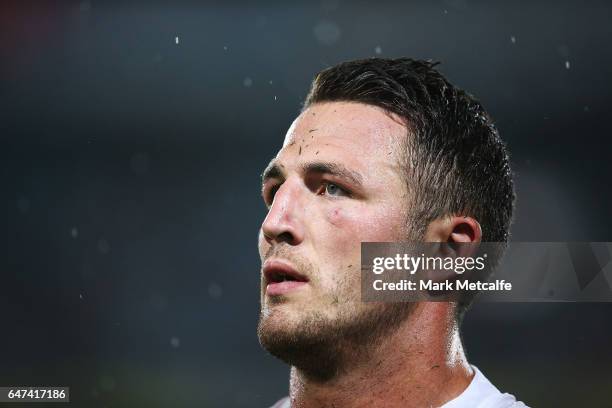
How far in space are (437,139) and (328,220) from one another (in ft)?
1.66

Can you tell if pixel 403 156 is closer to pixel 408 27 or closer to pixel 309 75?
pixel 408 27

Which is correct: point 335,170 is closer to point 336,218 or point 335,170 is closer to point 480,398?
point 336,218

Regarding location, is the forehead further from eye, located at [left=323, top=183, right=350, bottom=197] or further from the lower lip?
the lower lip

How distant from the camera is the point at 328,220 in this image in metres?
2.27

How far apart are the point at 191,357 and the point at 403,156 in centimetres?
365

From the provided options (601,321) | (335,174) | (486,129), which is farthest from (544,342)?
(335,174)

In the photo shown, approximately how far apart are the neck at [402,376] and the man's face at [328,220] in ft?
0.45

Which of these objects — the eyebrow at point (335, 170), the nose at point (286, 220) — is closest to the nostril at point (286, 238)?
the nose at point (286, 220)

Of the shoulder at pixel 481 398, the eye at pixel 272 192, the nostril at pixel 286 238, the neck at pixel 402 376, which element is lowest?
the shoulder at pixel 481 398

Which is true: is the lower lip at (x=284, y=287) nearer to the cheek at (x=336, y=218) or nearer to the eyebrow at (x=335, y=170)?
the cheek at (x=336, y=218)

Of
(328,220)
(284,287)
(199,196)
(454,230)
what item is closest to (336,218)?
(328,220)

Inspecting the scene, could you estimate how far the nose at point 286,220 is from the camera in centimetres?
224

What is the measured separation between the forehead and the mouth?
367 millimetres

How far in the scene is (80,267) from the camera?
5.48 m
